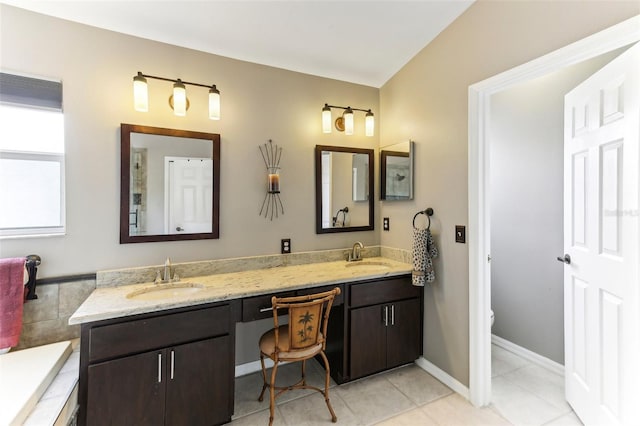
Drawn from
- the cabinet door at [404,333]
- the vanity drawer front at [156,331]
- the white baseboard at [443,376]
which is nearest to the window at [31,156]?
the vanity drawer front at [156,331]

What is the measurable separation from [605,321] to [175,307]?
7.65 ft

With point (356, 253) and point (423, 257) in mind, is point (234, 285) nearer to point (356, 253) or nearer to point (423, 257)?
point (356, 253)

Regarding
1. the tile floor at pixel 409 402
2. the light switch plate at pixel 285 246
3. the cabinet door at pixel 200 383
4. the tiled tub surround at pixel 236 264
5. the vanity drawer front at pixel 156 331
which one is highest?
the light switch plate at pixel 285 246

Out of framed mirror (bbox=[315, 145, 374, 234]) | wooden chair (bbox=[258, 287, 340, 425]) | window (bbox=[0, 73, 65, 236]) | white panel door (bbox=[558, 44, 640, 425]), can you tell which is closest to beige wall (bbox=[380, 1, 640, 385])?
framed mirror (bbox=[315, 145, 374, 234])

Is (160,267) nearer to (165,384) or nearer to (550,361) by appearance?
(165,384)

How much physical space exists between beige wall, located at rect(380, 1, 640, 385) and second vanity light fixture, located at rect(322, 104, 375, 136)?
9.1 inches

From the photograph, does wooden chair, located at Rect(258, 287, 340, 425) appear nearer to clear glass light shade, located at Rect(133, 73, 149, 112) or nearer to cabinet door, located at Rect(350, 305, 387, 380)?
cabinet door, located at Rect(350, 305, 387, 380)

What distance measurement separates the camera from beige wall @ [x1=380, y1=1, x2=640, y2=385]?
1.63m

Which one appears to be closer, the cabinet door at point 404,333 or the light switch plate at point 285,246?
the cabinet door at point 404,333

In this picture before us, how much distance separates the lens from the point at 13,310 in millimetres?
1610

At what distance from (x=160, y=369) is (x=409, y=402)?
1599mm

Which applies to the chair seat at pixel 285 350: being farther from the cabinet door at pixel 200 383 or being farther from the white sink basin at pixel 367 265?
the white sink basin at pixel 367 265

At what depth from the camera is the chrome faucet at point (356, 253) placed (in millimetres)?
2668

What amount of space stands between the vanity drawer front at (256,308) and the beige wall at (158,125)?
1.94 feet
